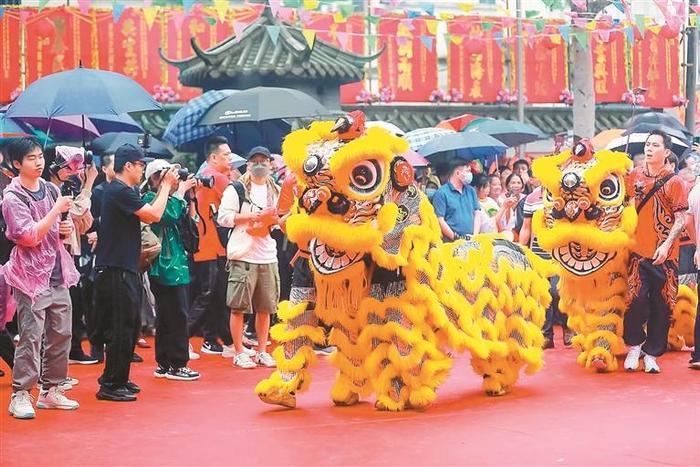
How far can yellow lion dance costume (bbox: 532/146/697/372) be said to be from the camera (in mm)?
8531

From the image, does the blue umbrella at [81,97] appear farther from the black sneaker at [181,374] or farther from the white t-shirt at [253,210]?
the black sneaker at [181,374]

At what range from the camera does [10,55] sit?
17734 millimetres

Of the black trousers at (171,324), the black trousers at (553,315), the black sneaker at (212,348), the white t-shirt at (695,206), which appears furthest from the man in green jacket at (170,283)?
the white t-shirt at (695,206)

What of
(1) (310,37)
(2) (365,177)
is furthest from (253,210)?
(1) (310,37)

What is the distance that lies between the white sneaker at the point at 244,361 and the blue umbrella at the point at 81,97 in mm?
2089

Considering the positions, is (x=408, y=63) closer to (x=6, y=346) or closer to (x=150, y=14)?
(x=150, y=14)

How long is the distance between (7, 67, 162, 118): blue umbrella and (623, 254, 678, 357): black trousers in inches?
156

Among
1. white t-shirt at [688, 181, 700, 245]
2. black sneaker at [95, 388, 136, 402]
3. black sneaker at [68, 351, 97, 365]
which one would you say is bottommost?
black sneaker at [95, 388, 136, 402]

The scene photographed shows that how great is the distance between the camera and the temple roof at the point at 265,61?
15906 millimetres

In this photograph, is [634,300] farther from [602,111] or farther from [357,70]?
[602,111]

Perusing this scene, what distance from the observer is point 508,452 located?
5941 mm

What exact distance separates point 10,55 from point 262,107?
8.03m

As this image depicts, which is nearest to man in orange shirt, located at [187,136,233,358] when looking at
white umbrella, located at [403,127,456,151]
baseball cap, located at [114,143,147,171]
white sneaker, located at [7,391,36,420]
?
baseball cap, located at [114,143,147,171]

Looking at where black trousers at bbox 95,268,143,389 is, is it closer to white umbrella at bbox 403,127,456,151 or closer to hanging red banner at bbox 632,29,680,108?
white umbrella at bbox 403,127,456,151
